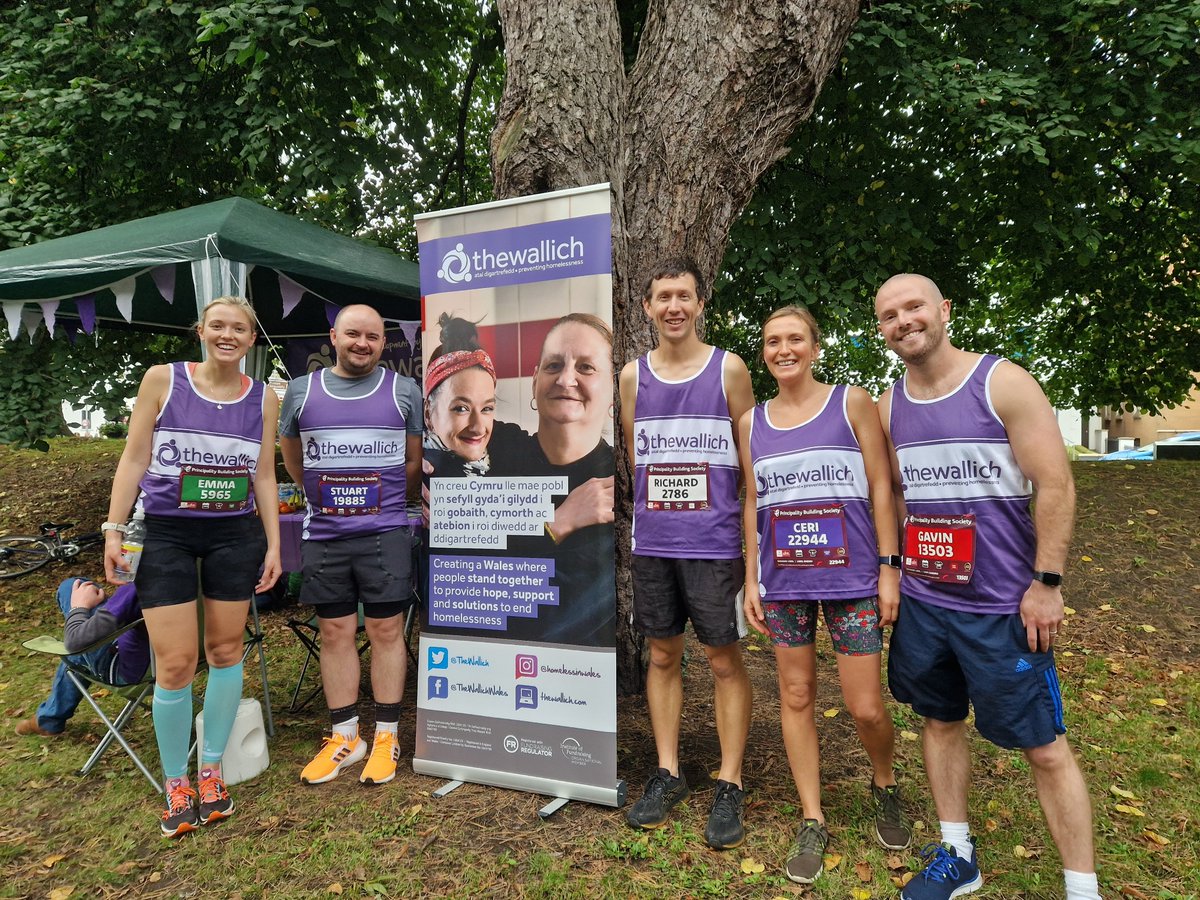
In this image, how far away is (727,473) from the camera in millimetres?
2748

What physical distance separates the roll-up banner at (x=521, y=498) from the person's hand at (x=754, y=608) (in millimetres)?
575

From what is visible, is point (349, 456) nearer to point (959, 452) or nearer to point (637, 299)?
point (637, 299)

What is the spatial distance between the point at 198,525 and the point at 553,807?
5.87ft

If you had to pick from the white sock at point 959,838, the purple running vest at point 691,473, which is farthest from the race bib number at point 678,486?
the white sock at point 959,838

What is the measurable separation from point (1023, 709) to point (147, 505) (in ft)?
10.0

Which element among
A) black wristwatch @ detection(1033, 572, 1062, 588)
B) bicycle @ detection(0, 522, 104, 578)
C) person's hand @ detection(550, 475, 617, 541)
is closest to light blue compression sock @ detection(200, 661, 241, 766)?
person's hand @ detection(550, 475, 617, 541)

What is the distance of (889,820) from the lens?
2.70 m

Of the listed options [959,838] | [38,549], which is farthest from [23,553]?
[959,838]

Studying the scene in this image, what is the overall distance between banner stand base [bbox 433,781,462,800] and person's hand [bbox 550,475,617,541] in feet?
3.82

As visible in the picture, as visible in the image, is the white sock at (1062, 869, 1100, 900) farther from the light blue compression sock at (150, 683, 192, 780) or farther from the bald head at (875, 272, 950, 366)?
the light blue compression sock at (150, 683, 192, 780)

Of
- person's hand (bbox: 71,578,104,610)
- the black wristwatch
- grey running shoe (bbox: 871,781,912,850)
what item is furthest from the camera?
person's hand (bbox: 71,578,104,610)

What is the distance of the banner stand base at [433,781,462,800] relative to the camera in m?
3.11

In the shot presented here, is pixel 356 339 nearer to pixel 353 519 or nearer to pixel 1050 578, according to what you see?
pixel 353 519

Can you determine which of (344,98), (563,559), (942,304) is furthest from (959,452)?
(344,98)
